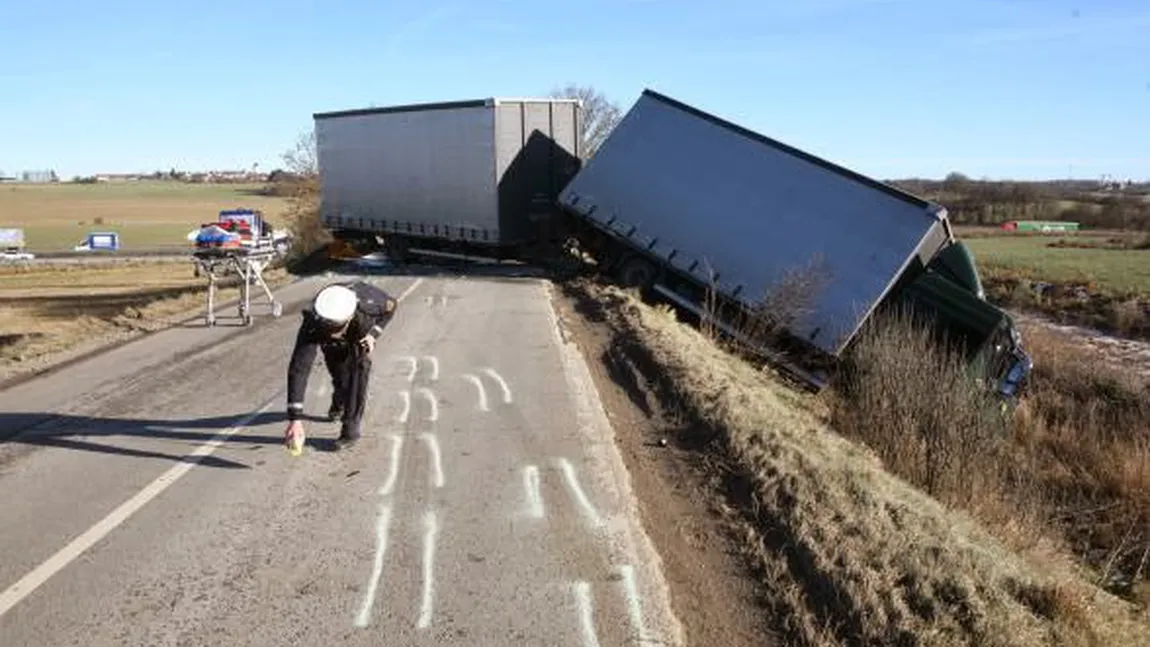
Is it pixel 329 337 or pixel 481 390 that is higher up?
pixel 329 337

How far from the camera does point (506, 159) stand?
961 inches

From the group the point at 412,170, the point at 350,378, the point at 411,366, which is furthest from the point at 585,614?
the point at 412,170

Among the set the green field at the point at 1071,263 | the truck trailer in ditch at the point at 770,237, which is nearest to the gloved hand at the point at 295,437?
the truck trailer in ditch at the point at 770,237

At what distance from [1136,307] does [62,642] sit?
37161 millimetres

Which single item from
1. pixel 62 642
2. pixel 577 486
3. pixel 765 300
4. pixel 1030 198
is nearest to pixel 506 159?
pixel 765 300

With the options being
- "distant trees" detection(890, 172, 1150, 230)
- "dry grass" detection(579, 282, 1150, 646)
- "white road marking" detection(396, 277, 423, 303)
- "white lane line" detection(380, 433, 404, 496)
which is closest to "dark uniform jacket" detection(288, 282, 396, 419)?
"white lane line" detection(380, 433, 404, 496)

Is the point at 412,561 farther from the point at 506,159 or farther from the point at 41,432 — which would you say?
the point at 506,159

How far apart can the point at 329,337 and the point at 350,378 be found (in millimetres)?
484

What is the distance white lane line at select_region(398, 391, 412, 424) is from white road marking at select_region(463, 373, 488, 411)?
66 centimetres

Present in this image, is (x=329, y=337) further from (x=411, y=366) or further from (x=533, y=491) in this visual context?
(x=411, y=366)

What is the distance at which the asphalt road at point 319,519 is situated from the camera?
4637 millimetres

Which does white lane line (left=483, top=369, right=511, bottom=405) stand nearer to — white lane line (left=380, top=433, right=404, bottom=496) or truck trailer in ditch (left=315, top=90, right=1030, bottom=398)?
white lane line (left=380, top=433, right=404, bottom=496)

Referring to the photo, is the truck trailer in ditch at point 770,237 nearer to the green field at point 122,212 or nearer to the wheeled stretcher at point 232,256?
the wheeled stretcher at point 232,256

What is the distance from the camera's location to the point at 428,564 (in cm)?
533
